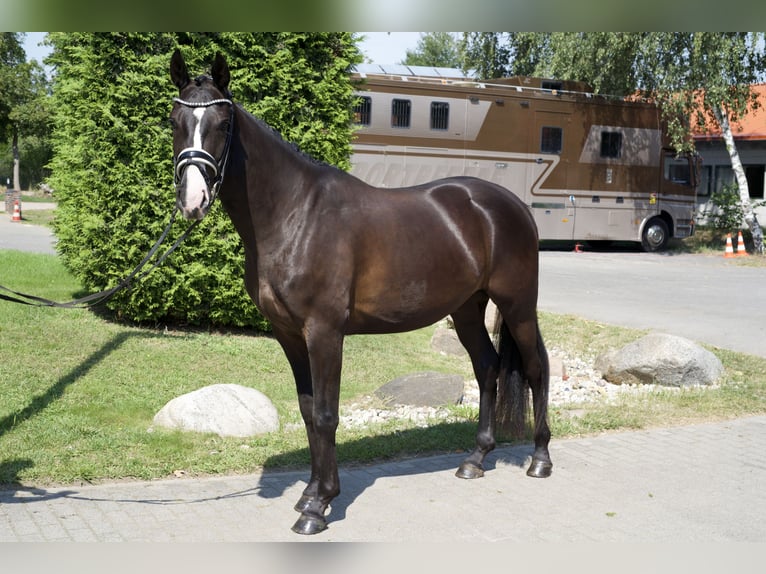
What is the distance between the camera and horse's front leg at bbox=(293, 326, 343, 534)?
4379mm

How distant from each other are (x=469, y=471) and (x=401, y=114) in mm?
16439

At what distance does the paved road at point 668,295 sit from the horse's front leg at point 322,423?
708cm

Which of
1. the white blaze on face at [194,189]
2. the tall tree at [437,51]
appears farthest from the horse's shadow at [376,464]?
the tall tree at [437,51]

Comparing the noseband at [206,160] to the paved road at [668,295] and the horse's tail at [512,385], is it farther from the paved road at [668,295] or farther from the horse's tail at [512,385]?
the paved road at [668,295]

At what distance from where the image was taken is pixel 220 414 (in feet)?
20.3

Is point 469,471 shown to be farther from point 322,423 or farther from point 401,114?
point 401,114

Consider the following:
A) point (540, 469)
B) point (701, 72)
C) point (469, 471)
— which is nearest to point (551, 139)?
point (701, 72)

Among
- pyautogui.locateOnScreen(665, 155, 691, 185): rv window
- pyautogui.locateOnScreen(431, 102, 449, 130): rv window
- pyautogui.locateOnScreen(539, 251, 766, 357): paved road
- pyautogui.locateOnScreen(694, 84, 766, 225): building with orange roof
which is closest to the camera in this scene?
pyautogui.locateOnScreen(539, 251, 766, 357): paved road

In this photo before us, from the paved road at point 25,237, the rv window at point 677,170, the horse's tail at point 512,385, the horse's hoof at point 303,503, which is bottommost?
the paved road at point 25,237

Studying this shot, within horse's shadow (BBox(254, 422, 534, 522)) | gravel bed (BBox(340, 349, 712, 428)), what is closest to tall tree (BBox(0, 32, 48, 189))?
gravel bed (BBox(340, 349, 712, 428))

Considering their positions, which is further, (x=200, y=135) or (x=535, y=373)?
(x=535, y=373)

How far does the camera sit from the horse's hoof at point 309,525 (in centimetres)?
430

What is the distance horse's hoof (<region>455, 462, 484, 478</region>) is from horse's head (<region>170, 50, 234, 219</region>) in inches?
104

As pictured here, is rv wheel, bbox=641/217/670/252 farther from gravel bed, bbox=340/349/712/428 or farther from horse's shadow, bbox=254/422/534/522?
horse's shadow, bbox=254/422/534/522
